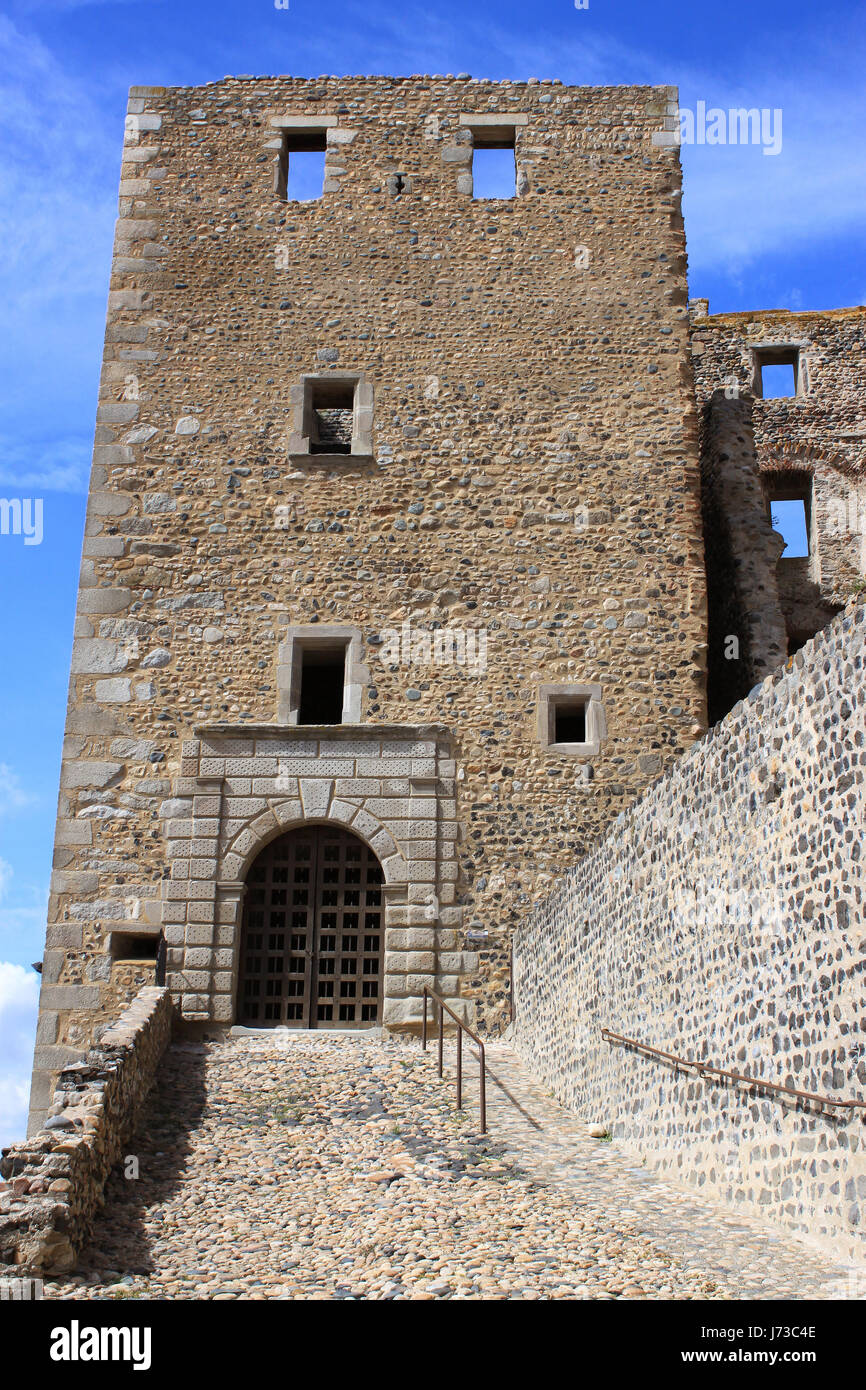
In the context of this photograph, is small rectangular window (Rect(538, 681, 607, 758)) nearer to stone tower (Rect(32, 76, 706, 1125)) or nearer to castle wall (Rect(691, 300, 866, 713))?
stone tower (Rect(32, 76, 706, 1125))

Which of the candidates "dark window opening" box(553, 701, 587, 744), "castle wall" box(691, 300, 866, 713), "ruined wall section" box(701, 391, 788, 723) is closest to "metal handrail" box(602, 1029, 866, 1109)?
"dark window opening" box(553, 701, 587, 744)

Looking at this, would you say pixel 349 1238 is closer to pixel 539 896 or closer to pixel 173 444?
pixel 539 896

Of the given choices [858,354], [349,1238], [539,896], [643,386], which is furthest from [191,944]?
[858,354]

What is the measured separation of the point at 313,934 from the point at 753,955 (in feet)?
17.5

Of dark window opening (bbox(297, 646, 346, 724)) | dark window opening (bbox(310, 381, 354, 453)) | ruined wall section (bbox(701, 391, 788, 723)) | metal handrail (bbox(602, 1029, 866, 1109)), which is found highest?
dark window opening (bbox(310, 381, 354, 453))

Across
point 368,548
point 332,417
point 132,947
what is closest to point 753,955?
point 132,947

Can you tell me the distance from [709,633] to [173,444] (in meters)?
5.92

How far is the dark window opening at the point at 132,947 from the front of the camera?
1033 cm

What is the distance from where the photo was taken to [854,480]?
1562 centimetres

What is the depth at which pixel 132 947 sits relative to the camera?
10.4 metres

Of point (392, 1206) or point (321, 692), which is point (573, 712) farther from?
point (392, 1206)

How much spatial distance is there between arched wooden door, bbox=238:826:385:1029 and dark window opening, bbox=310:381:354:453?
13.6ft

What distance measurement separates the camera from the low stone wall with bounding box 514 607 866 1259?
4.87m
